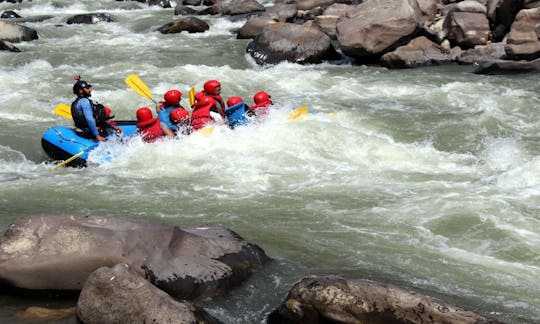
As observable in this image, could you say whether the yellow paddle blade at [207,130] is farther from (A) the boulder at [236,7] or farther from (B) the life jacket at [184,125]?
(A) the boulder at [236,7]

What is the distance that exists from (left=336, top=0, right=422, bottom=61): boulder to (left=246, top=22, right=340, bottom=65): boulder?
0.42 meters

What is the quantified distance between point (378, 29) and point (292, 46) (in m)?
1.78

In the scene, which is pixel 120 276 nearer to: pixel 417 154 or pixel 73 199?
pixel 73 199

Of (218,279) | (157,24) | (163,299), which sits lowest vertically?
(157,24)

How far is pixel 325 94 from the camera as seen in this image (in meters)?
11.7

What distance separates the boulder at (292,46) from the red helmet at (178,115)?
5454 mm

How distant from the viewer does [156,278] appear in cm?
414

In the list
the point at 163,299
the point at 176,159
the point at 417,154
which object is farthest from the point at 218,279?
the point at 417,154

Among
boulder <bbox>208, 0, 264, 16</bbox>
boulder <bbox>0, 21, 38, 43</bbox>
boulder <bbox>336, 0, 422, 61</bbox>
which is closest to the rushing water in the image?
boulder <bbox>336, 0, 422, 61</bbox>

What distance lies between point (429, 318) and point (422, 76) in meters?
9.61

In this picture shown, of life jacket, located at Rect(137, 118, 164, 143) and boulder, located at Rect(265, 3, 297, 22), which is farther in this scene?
boulder, located at Rect(265, 3, 297, 22)

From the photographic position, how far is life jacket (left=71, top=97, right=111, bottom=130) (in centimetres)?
817

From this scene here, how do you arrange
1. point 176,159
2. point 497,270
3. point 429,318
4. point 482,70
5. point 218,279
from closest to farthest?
point 429,318 → point 218,279 → point 497,270 → point 176,159 → point 482,70

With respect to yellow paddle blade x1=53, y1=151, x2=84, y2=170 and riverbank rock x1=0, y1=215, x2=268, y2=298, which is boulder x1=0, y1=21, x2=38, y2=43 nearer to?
yellow paddle blade x1=53, y1=151, x2=84, y2=170
